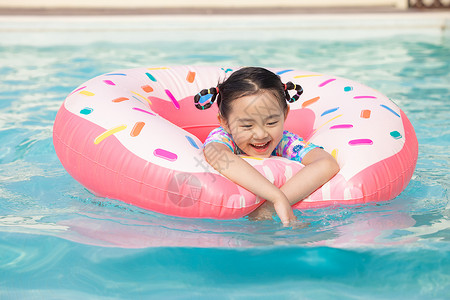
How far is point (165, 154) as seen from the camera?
2393 mm

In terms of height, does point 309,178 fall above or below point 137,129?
below

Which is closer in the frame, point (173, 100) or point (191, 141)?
point (191, 141)

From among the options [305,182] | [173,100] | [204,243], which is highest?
[173,100]

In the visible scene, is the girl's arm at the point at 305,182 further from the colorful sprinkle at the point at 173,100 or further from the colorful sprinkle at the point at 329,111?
the colorful sprinkle at the point at 173,100

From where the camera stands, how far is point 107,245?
2160 mm

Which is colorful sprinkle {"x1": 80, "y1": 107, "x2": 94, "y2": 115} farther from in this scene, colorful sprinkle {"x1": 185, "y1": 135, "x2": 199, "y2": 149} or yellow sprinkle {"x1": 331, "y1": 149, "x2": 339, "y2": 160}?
yellow sprinkle {"x1": 331, "y1": 149, "x2": 339, "y2": 160}

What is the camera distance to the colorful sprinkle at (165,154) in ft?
7.80

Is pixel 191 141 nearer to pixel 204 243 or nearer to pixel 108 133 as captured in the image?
pixel 108 133

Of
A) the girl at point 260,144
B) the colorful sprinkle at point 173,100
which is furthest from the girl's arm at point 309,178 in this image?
the colorful sprinkle at point 173,100

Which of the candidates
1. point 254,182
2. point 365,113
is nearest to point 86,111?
point 254,182

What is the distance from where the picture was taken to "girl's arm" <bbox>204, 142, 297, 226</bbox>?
2320 mm

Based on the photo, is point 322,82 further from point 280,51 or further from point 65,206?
point 280,51

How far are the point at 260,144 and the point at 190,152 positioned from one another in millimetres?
329

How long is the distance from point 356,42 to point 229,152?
5653 mm
